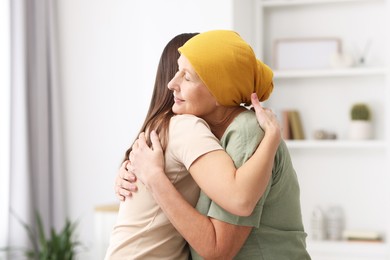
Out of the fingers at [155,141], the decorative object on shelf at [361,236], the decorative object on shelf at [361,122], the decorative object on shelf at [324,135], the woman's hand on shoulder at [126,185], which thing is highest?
the fingers at [155,141]

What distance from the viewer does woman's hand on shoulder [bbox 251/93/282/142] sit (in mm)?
1433

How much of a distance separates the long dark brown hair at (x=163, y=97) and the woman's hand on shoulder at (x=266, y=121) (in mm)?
219

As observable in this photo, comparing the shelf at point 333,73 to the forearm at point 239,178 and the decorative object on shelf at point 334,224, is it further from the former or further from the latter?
the forearm at point 239,178

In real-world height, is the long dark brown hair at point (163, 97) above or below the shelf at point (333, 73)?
above

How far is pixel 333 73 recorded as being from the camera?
4297 millimetres

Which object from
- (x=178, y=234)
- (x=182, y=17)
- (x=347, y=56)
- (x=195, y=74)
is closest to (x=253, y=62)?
(x=195, y=74)

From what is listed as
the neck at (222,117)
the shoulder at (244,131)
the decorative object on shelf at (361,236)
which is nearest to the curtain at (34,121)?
the decorative object on shelf at (361,236)

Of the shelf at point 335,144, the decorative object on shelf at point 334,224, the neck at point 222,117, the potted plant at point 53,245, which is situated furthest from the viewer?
the decorative object on shelf at point 334,224

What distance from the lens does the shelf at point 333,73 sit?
4227 mm

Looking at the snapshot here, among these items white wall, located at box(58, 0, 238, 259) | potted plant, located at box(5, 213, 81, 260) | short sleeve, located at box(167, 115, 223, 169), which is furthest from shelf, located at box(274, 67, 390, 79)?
short sleeve, located at box(167, 115, 223, 169)

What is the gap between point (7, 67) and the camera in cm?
404

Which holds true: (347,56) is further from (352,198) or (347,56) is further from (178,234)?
(178,234)

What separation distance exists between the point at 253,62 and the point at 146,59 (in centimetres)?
282

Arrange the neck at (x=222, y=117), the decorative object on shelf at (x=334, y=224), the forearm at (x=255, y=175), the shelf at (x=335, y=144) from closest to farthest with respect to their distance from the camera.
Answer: the forearm at (x=255, y=175) < the neck at (x=222, y=117) < the shelf at (x=335, y=144) < the decorative object on shelf at (x=334, y=224)
